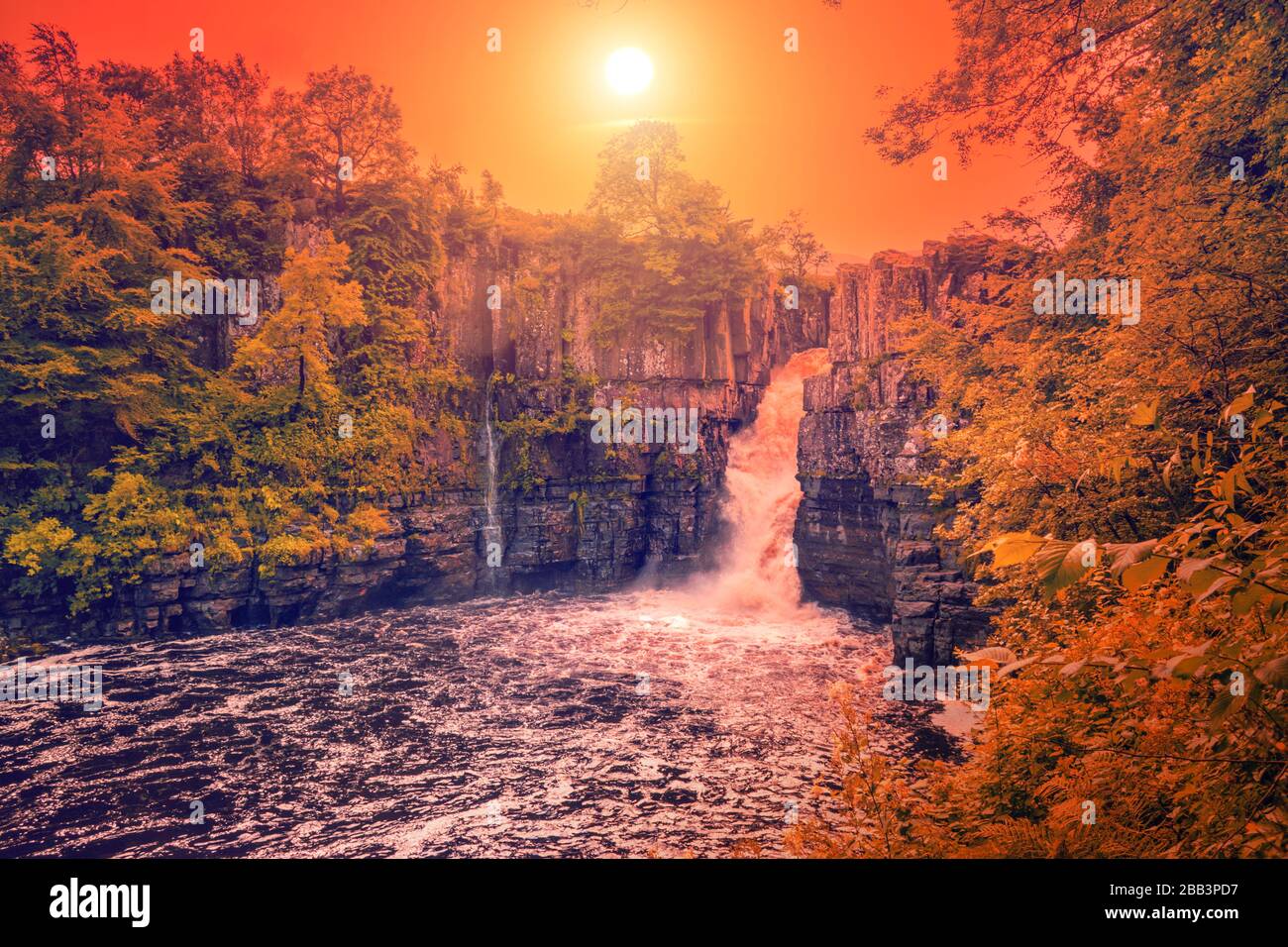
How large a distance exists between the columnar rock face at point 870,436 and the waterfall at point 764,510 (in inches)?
48.1

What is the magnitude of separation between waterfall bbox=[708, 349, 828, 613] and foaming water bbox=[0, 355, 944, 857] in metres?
4.63

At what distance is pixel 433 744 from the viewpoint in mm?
17250

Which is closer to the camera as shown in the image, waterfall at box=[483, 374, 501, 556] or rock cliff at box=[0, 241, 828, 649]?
rock cliff at box=[0, 241, 828, 649]

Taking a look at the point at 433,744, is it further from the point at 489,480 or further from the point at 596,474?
the point at 596,474

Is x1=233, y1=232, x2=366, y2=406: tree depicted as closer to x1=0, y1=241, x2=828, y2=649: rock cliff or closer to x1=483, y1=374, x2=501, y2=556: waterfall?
x1=0, y1=241, x2=828, y2=649: rock cliff

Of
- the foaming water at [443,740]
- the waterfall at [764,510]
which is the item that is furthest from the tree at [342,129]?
the waterfall at [764,510]

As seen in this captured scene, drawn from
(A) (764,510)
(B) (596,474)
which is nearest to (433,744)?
(B) (596,474)

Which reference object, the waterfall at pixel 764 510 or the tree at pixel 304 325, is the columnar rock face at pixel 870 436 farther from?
the tree at pixel 304 325

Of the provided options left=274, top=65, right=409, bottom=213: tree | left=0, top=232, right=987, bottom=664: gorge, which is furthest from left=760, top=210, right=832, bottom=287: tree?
left=274, top=65, right=409, bottom=213: tree

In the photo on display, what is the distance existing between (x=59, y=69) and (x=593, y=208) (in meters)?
22.9

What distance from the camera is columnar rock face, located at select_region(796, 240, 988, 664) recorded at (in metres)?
29.6

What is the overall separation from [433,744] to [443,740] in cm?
30

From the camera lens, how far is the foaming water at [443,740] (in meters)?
13.1
